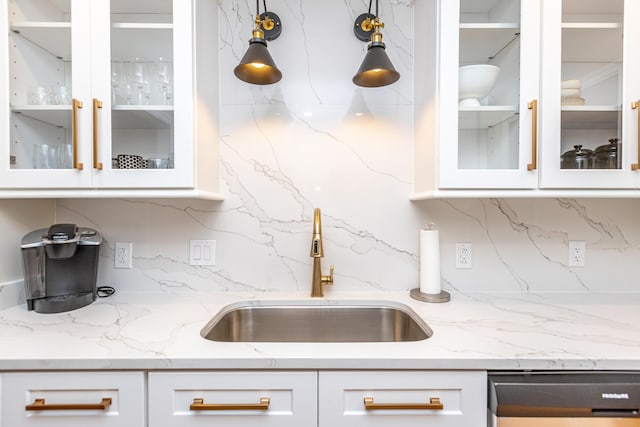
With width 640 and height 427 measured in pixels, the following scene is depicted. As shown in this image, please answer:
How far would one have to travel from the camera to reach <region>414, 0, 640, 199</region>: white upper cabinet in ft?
3.57

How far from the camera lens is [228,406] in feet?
2.68

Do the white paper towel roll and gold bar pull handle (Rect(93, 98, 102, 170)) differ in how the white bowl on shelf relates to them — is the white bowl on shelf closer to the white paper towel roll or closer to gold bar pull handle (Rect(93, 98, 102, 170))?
the white paper towel roll

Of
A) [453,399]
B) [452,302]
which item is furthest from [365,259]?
[453,399]

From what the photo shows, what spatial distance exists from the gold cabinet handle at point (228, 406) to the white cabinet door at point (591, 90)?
3.79 ft

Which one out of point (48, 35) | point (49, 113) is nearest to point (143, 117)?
point (49, 113)

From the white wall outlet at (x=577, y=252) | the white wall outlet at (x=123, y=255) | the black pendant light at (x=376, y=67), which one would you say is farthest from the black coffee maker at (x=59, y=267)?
the white wall outlet at (x=577, y=252)

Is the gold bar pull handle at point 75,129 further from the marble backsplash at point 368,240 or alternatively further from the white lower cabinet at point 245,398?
the white lower cabinet at point 245,398

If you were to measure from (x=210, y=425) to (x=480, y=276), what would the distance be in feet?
4.02

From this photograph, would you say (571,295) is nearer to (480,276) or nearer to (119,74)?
(480,276)

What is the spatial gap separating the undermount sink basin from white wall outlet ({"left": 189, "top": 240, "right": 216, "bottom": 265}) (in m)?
0.27

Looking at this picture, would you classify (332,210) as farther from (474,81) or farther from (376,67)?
(474,81)

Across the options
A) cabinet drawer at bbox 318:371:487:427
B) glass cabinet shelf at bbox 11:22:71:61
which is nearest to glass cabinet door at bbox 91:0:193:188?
glass cabinet shelf at bbox 11:22:71:61

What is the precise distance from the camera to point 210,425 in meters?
0.83

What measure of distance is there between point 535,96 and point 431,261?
71 cm
